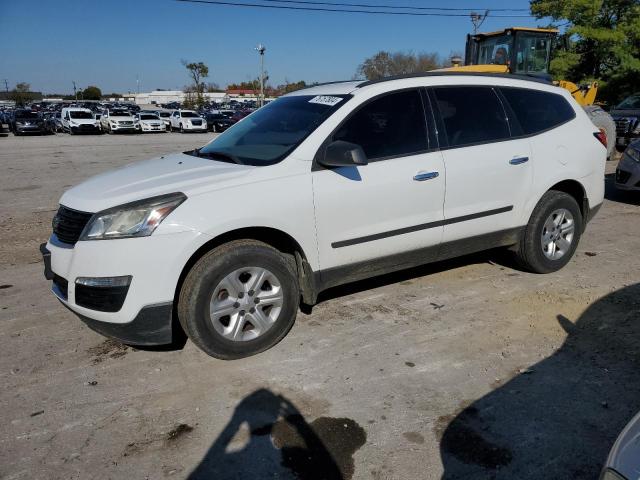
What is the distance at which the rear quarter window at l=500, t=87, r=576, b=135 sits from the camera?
181 inches

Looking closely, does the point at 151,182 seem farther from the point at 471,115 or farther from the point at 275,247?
the point at 471,115

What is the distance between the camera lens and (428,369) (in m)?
3.33

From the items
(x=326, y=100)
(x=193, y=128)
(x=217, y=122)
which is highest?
(x=326, y=100)

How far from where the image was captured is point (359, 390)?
122 inches

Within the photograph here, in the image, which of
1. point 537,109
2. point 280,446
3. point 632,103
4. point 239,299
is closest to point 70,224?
point 239,299

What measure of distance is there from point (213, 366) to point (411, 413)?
1.36 meters

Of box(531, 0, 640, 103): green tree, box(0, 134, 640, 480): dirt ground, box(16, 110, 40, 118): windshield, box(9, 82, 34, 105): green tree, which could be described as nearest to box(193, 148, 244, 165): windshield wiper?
box(0, 134, 640, 480): dirt ground

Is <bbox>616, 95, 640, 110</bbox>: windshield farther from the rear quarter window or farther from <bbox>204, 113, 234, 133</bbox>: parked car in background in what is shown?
<bbox>204, 113, 234, 133</bbox>: parked car in background

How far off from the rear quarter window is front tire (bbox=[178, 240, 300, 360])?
2.55m

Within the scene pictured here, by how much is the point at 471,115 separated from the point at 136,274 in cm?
295

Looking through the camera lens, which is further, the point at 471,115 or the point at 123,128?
the point at 123,128

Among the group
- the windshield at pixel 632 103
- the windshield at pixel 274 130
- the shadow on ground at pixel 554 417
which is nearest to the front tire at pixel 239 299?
the windshield at pixel 274 130

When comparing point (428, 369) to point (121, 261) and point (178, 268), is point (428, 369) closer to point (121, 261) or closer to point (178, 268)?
point (178, 268)

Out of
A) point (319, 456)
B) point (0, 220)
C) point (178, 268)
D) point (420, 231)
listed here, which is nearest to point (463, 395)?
point (319, 456)
